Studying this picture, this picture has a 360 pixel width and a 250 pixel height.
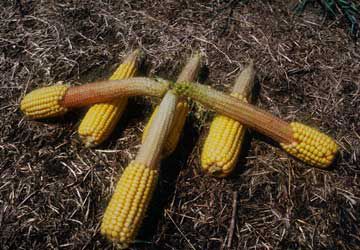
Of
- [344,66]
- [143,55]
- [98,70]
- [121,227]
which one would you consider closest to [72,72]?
[98,70]

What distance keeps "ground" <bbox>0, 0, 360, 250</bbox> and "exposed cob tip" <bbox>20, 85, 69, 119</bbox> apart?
15 cm

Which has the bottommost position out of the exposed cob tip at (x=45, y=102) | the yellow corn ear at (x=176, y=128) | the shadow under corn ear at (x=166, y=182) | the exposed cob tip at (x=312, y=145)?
the shadow under corn ear at (x=166, y=182)

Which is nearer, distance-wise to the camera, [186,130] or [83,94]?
[83,94]

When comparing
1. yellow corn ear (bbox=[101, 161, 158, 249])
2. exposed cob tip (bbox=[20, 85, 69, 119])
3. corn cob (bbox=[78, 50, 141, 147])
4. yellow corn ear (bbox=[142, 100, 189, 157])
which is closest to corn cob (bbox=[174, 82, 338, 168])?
yellow corn ear (bbox=[142, 100, 189, 157])

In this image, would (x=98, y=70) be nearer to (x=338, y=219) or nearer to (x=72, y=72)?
(x=72, y=72)

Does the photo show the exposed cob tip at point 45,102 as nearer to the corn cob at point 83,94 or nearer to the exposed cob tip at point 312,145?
the corn cob at point 83,94

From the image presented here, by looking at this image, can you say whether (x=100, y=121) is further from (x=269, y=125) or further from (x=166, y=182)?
(x=269, y=125)

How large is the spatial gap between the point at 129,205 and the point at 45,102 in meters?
1.31

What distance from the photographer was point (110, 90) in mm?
3789

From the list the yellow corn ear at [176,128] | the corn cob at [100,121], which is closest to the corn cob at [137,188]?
the yellow corn ear at [176,128]

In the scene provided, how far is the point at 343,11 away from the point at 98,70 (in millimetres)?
2815

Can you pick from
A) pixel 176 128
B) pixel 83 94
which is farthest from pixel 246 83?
pixel 83 94

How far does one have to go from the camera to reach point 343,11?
16.3ft

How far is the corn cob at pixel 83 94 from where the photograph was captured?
370 cm
